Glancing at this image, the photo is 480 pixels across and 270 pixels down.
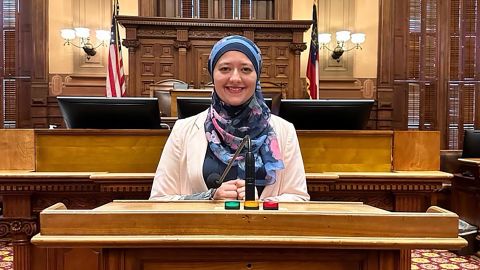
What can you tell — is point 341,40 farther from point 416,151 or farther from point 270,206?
point 270,206

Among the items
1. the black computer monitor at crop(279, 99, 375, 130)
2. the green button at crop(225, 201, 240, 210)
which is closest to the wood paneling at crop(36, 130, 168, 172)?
the black computer monitor at crop(279, 99, 375, 130)

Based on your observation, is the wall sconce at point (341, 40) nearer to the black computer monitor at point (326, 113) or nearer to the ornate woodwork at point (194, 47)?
the ornate woodwork at point (194, 47)

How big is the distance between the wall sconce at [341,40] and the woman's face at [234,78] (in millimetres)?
7343

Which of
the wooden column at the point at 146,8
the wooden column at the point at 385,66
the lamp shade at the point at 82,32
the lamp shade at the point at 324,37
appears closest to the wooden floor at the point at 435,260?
the wooden column at the point at 385,66

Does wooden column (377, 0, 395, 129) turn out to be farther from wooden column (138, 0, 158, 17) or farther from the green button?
the green button

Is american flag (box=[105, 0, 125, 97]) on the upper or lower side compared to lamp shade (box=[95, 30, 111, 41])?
lower

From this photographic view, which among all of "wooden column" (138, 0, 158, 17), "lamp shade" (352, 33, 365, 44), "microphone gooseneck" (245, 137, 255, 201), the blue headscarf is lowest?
"microphone gooseneck" (245, 137, 255, 201)

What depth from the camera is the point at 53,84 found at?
868cm

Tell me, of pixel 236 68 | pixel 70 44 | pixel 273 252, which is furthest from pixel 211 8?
pixel 273 252

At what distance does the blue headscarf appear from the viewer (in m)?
1.80

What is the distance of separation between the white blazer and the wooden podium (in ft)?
2.24

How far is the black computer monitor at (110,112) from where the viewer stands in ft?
8.02

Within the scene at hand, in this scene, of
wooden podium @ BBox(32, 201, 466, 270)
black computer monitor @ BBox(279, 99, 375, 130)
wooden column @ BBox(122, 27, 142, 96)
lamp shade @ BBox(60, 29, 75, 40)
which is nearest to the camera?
wooden podium @ BBox(32, 201, 466, 270)

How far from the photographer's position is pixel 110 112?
2496 mm
